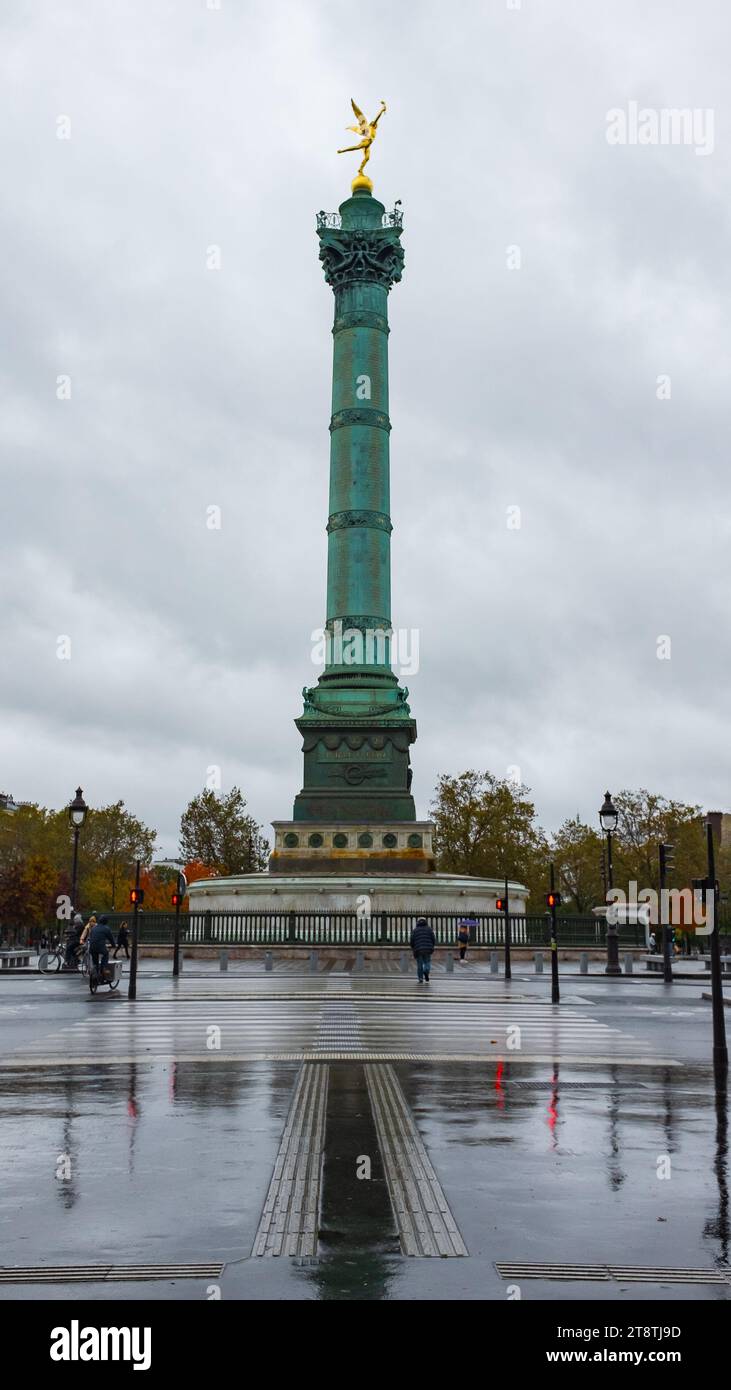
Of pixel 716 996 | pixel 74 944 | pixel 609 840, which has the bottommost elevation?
pixel 74 944

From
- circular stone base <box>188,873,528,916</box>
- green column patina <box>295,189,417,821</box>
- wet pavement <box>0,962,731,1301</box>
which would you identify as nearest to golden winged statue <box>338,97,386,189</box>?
green column patina <box>295,189,417,821</box>

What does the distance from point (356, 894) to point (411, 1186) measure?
41064 millimetres

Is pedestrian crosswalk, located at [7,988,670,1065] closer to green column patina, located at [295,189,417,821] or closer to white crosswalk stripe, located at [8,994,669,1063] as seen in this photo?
white crosswalk stripe, located at [8,994,669,1063]

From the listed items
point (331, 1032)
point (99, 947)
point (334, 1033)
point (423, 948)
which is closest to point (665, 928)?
point (423, 948)

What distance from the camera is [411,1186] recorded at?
8164 mm

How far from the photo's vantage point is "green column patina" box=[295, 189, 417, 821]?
56406 millimetres

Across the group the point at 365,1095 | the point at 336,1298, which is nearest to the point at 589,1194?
the point at 336,1298

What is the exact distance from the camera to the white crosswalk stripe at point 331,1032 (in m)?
16.1

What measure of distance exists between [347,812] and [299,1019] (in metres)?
35.1

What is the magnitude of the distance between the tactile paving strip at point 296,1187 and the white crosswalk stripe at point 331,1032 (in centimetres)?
445

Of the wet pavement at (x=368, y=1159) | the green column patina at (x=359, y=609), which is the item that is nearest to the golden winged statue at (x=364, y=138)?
the green column patina at (x=359, y=609)

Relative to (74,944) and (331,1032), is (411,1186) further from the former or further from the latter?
(74,944)

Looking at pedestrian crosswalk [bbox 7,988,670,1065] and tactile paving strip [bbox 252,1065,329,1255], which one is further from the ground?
tactile paving strip [bbox 252,1065,329,1255]

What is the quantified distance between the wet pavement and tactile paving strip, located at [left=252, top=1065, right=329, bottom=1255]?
0.11 ft
